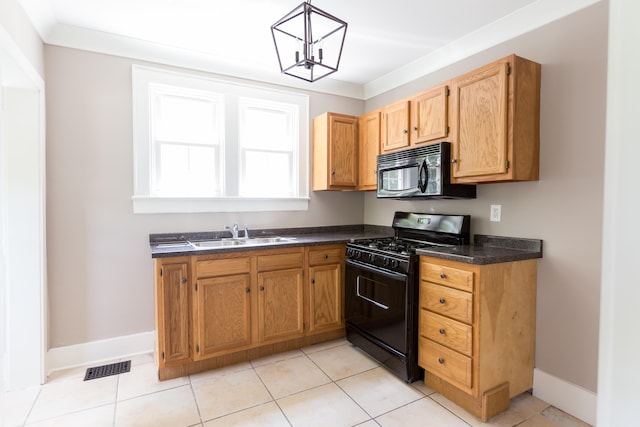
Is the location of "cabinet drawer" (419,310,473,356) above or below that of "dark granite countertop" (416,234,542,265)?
below

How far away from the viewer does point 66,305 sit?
2680mm

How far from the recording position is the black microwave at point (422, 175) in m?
2.59

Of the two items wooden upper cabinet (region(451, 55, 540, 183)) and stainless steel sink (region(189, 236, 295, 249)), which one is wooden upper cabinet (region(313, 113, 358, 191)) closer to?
stainless steel sink (region(189, 236, 295, 249))

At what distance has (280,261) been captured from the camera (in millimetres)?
2881

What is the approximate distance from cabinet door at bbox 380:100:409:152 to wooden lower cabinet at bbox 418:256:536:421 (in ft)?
3.88

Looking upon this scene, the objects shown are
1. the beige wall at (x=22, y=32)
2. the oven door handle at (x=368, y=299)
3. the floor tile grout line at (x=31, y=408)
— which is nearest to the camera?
the beige wall at (x=22, y=32)

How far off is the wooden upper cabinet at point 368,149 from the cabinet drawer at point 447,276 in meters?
1.24

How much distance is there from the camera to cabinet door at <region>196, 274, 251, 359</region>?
2566mm

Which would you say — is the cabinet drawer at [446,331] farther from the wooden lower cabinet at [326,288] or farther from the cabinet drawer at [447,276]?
the wooden lower cabinet at [326,288]

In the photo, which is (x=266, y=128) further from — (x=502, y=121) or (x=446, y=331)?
(x=446, y=331)

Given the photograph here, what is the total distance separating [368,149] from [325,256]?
48.6 inches

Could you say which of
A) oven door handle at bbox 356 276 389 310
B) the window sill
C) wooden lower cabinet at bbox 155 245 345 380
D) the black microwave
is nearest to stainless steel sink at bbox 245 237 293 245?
the window sill

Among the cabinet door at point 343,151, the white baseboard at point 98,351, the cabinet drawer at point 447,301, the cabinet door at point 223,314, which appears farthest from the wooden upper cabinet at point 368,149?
the white baseboard at point 98,351

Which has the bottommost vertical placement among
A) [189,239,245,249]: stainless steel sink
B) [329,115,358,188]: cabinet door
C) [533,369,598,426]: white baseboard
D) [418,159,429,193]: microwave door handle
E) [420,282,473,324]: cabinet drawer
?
[533,369,598,426]: white baseboard
